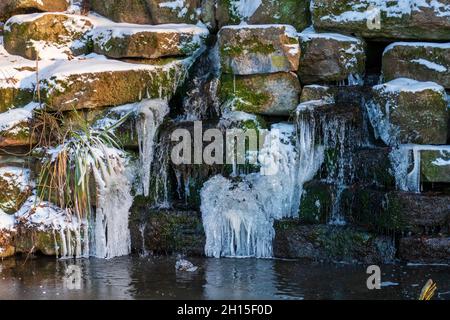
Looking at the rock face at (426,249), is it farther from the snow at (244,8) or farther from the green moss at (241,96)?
the snow at (244,8)

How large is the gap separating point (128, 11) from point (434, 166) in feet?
16.0

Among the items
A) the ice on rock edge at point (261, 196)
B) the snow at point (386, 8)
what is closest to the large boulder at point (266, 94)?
the ice on rock edge at point (261, 196)

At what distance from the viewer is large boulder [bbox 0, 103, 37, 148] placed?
361 inches

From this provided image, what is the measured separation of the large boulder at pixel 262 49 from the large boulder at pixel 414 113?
119 centimetres

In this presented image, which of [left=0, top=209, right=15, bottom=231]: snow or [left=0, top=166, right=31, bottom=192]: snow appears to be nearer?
[left=0, top=209, right=15, bottom=231]: snow

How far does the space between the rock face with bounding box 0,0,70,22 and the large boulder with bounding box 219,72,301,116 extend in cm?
306

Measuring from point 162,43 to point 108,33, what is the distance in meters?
0.80

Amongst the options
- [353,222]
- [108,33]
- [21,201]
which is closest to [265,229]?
[353,222]

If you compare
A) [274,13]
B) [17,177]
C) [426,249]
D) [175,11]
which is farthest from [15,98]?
[426,249]

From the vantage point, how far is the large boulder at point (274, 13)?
10.3m

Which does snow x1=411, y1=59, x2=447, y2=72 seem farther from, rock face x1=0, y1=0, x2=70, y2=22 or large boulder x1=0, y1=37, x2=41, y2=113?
rock face x1=0, y1=0, x2=70, y2=22

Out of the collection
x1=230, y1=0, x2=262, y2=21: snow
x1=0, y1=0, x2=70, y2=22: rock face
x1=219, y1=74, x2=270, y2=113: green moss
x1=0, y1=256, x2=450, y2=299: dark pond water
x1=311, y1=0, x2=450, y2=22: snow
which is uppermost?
x1=0, y1=0, x2=70, y2=22: rock face

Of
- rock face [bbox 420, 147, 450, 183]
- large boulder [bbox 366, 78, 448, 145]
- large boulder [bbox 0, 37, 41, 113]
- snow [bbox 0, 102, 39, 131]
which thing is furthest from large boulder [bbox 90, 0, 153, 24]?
rock face [bbox 420, 147, 450, 183]

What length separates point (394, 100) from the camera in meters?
8.80
